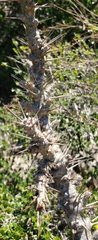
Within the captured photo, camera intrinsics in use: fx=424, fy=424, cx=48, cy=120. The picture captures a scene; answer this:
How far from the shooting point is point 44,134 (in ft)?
8.07

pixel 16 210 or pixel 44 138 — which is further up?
pixel 16 210

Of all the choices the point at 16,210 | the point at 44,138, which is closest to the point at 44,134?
the point at 44,138

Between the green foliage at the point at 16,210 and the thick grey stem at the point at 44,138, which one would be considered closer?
the thick grey stem at the point at 44,138

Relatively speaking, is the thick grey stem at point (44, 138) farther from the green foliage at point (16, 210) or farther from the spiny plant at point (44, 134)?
the green foliage at point (16, 210)

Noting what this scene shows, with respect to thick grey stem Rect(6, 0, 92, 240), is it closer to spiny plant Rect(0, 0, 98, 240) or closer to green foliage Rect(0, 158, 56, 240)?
spiny plant Rect(0, 0, 98, 240)

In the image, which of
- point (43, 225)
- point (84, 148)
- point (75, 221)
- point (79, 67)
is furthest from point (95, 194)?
point (75, 221)

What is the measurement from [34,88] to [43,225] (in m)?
1.88

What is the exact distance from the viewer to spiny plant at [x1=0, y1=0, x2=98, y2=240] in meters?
2.41

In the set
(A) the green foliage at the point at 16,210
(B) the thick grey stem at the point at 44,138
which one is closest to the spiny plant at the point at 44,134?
(B) the thick grey stem at the point at 44,138

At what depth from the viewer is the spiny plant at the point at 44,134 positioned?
241cm

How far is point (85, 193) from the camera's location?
2.81 metres

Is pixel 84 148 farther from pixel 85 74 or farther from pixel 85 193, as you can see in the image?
pixel 85 193

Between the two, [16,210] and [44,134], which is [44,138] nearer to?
[44,134]

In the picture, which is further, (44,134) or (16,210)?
(16,210)
